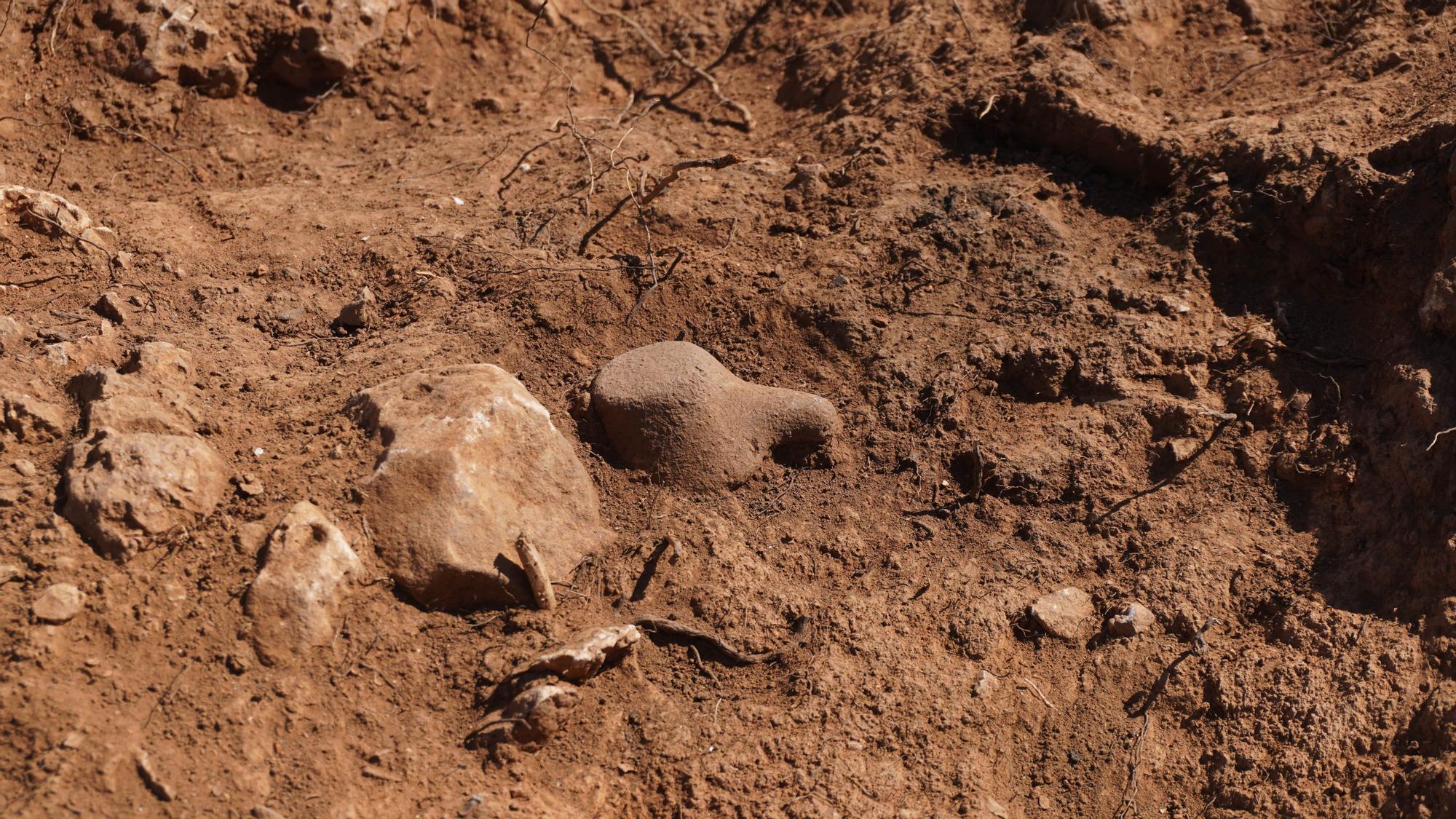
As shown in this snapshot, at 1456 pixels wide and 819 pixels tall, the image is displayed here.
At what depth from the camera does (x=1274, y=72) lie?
3920 mm

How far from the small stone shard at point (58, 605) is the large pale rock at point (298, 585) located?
0.35 m

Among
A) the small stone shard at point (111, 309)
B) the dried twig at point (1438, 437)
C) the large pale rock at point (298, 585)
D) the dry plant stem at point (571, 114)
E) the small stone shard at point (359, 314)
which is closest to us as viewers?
the large pale rock at point (298, 585)

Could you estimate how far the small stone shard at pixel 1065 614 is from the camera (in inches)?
108

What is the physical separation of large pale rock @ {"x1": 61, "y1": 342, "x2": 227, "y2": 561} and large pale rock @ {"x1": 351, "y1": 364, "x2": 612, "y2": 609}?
1.37 ft

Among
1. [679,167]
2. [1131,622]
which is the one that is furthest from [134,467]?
[1131,622]

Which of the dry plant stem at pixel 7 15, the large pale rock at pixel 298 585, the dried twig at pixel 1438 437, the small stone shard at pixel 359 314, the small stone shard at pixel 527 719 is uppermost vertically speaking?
the dry plant stem at pixel 7 15

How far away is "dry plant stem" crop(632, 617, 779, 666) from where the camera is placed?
2658mm

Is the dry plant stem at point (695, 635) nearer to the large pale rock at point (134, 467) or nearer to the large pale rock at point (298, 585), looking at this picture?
the large pale rock at point (298, 585)

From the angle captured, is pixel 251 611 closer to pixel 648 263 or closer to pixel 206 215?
pixel 648 263

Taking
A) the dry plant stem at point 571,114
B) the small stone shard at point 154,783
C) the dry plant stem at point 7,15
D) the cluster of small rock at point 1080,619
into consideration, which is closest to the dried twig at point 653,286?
the dry plant stem at point 571,114

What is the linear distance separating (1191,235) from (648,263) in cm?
183

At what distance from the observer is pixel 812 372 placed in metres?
3.30

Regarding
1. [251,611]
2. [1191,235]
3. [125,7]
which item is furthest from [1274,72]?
[125,7]

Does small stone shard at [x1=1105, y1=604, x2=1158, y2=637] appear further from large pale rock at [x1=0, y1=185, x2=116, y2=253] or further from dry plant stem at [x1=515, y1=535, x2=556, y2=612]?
large pale rock at [x1=0, y1=185, x2=116, y2=253]
